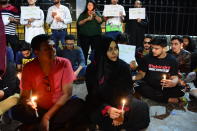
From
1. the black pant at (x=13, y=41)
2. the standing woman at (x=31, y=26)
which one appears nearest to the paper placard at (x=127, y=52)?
the standing woman at (x=31, y=26)

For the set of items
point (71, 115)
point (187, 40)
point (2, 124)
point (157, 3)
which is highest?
point (157, 3)

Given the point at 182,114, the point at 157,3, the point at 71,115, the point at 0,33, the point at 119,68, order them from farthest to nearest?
1. the point at 157,3
2. the point at 182,114
3. the point at 119,68
4. the point at 71,115
5. the point at 0,33

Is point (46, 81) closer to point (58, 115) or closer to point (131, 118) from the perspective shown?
point (58, 115)

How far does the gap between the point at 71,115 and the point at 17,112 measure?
752 mm

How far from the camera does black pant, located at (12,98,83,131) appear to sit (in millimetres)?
3832

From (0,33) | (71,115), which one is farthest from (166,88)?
(0,33)

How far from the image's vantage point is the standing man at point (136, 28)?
8008mm

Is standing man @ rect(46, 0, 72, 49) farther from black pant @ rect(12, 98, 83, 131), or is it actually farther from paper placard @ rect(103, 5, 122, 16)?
black pant @ rect(12, 98, 83, 131)

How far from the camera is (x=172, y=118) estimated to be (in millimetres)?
4746

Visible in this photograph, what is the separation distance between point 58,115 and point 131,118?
1017 millimetres

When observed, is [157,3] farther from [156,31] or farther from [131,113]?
[131,113]

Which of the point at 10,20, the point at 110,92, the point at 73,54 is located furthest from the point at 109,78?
the point at 10,20

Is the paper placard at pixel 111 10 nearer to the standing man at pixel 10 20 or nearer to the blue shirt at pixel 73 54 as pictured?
the blue shirt at pixel 73 54

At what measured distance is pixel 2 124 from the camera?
441 centimetres
